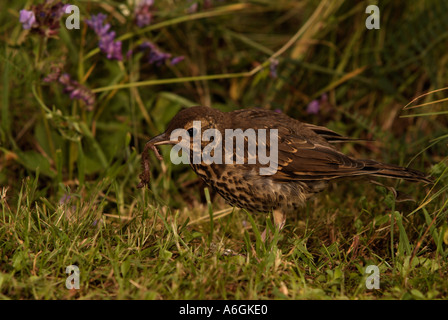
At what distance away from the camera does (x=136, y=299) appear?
8.30 feet

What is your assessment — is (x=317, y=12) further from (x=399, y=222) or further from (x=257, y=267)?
(x=257, y=267)

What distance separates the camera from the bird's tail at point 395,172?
3275 millimetres

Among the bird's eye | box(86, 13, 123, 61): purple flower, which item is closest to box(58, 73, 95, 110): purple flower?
box(86, 13, 123, 61): purple flower

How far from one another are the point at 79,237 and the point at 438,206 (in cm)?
210

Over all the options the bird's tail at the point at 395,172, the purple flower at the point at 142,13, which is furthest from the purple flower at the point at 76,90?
the bird's tail at the point at 395,172

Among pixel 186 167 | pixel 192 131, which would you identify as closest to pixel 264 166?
pixel 192 131

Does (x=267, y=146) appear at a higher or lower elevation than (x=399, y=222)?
higher

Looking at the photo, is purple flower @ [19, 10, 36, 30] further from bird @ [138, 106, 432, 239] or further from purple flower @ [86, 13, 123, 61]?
bird @ [138, 106, 432, 239]

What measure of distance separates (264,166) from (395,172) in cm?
75

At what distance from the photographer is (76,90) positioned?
3920mm

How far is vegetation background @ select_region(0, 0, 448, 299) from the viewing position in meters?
2.77

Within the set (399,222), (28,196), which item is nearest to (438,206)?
(399,222)

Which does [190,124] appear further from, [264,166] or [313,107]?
[313,107]

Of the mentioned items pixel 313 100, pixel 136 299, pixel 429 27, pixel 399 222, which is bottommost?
pixel 136 299
